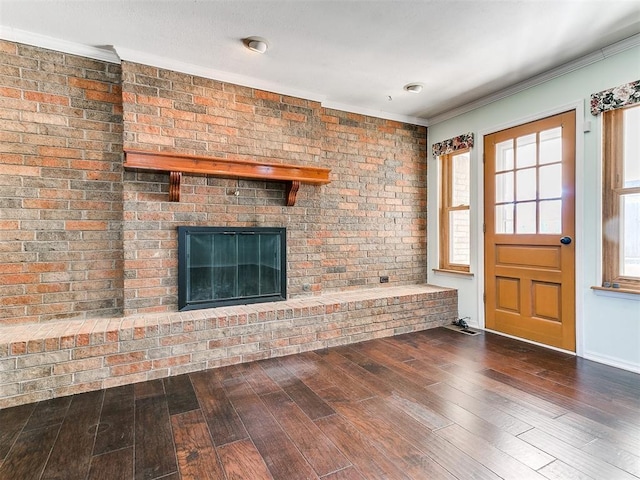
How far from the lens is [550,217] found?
3205 mm

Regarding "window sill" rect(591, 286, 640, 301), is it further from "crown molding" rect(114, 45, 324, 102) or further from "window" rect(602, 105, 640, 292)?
"crown molding" rect(114, 45, 324, 102)

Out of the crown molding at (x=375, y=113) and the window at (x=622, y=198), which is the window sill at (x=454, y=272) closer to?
the window at (x=622, y=198)

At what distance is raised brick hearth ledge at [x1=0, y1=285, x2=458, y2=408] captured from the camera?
2287 mm

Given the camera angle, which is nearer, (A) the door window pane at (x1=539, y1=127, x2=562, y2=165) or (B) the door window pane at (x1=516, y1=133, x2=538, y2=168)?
(A) the door window pane at (x1=539, y1=127, x2=562, y2=165)

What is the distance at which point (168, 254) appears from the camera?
9.78 feet

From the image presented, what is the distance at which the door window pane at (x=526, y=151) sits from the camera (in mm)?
3354

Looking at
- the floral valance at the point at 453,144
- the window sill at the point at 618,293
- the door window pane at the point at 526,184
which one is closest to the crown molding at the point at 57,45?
the floral valance at the point at 453,144

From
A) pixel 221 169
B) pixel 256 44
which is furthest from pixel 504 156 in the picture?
pixel 221 169

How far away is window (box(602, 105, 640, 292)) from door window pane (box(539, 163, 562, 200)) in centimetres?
36

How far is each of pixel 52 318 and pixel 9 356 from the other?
0.50 metres

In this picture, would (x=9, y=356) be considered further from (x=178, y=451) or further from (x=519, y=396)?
(x=519, y=396)

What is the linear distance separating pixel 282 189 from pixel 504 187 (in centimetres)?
232

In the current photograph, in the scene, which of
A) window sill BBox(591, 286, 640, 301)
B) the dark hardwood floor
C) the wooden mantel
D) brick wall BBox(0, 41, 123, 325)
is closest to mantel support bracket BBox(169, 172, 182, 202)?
the wooden mantel

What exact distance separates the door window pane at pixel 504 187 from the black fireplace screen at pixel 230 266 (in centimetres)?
232
